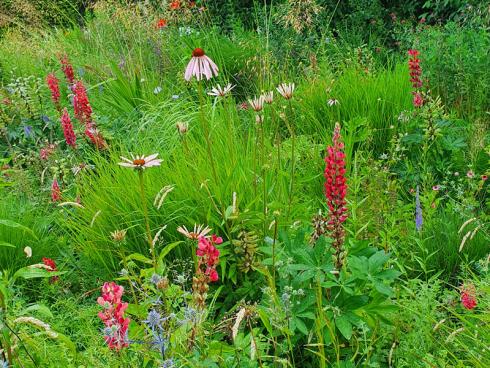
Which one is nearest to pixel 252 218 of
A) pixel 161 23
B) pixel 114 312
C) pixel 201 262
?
pixel 201 262

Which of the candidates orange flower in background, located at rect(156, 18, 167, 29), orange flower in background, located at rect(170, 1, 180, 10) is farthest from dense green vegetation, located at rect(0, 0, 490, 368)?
orange flower in background, located at rect(170, 1, 180, 10)

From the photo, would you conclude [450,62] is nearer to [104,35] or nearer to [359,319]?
[359,319]

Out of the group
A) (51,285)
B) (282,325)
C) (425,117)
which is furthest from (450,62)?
(282,325)

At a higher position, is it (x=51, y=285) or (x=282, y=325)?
(x=282, y=325)

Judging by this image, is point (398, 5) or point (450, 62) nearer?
point (450, 62)

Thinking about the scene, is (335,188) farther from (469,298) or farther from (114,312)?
(114,312)

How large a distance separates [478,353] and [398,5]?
6.37 metres

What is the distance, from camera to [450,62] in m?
4.80

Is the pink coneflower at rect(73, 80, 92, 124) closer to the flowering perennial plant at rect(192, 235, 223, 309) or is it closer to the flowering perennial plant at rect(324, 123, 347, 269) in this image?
the flowering perennial plant at rect(324, 123, 347, 269)

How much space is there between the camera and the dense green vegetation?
1.80m

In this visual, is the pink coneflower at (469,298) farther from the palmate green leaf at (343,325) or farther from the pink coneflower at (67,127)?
the pink coneflower at (67,127)

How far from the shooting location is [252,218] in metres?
2.61

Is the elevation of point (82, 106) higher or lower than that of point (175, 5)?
higher

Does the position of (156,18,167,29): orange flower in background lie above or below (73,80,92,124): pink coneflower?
below
